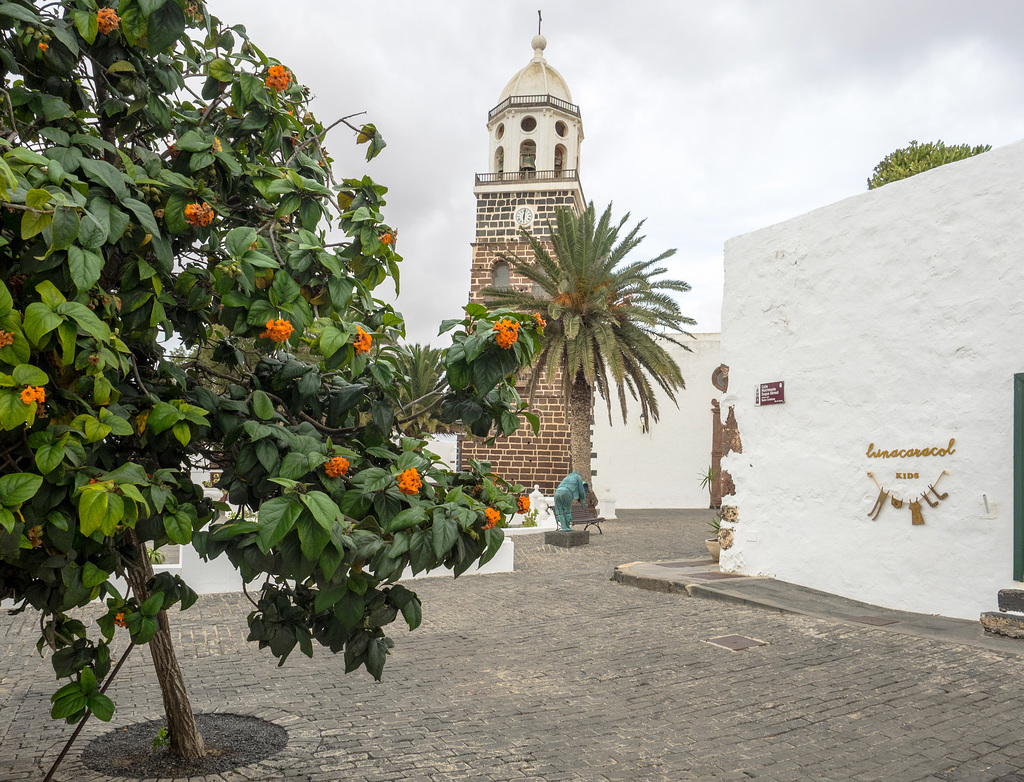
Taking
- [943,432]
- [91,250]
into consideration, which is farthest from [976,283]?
[91,250]

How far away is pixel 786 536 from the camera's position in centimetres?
868

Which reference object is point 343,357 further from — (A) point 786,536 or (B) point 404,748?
(A) point 786,536

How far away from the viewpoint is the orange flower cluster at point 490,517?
2.42 metres

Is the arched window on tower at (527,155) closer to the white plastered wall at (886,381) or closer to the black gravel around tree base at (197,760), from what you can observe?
the white plastered wall at (886,381)

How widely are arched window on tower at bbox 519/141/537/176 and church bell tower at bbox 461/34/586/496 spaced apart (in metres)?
0.03

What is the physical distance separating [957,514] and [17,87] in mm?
7416

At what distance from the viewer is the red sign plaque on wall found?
8.77 metres

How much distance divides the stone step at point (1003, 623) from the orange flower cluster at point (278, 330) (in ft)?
20.5

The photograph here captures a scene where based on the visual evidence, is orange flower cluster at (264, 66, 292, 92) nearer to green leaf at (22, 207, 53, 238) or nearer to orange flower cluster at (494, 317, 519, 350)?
green leaf at (22, 207, 53, 238)

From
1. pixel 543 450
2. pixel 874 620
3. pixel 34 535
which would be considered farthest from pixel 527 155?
pixel 34 535

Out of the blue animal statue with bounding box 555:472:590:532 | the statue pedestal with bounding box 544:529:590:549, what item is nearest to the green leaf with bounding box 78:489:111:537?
the statue pedestal with bounding box 544:529:590:549

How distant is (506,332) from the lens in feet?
7.82

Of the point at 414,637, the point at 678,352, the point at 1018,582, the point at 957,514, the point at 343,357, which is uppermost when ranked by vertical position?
the point at 678,352

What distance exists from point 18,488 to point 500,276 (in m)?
22.8
